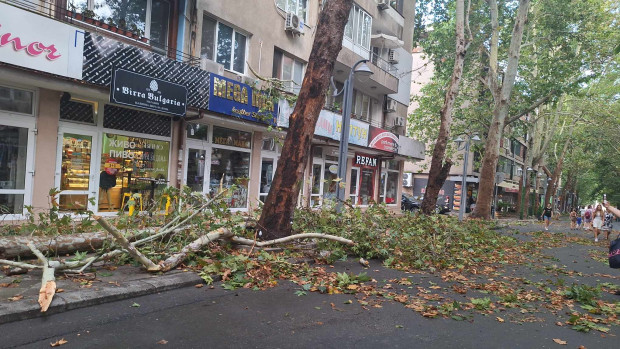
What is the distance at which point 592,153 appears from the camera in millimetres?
42719

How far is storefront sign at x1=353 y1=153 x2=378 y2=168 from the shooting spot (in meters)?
22.4

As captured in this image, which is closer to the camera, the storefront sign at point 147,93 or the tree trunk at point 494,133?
the storefront sign at point 147,93

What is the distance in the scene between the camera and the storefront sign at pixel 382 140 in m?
21.3

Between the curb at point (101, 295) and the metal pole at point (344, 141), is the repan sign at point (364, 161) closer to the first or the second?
the metal pole at point (344, 141)

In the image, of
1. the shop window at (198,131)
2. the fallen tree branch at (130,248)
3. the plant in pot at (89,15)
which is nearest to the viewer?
the fallen tree branch at (130,248)

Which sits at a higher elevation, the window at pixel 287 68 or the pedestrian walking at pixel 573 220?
the window at pixel 287 68

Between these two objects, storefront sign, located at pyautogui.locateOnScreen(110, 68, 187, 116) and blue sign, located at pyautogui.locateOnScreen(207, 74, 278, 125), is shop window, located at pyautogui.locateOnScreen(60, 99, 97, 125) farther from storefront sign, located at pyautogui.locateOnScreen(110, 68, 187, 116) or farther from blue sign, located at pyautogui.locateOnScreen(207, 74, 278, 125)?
blue sign, located at pyautogui.locateOnScreen(207, 74, 278, 125)

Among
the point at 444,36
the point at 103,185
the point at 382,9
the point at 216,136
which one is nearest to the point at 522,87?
the point at 444,36

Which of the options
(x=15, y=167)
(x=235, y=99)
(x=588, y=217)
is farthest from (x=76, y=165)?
(x=588, y=217)

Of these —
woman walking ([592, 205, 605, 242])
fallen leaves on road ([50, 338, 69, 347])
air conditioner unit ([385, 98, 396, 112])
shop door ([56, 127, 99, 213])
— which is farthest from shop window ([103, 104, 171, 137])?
woman walking ([592, 205, 605, 242])

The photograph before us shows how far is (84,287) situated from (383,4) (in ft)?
72.0

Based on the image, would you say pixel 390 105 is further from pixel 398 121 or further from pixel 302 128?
pixel 302 128

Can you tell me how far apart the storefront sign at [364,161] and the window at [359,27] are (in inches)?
218

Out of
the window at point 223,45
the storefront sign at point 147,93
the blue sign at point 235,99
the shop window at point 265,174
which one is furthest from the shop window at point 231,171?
the storefront sign at point 147,93
